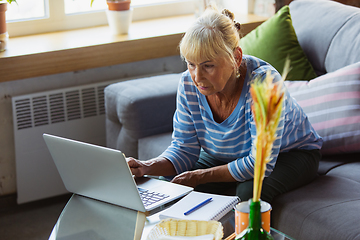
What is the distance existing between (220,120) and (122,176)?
1.64 feet

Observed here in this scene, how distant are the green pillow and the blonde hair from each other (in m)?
0.60

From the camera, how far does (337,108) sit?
1663 millimetres

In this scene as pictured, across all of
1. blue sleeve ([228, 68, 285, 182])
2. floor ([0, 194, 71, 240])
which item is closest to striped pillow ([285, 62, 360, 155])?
blue sleeve ([228, 68, 285, 182])

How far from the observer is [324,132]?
169cm

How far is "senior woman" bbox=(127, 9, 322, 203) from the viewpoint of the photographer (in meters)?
1.31

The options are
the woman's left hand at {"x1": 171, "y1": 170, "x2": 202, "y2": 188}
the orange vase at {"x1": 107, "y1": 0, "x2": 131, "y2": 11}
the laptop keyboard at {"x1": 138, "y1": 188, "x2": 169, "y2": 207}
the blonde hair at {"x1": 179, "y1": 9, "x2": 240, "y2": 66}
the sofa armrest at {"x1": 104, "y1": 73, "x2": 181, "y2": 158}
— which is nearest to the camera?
the laptop keyboard at {"x1": 138, "y1": 188, "x2": 169, "y2": 207}

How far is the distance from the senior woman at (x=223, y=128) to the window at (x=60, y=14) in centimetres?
125

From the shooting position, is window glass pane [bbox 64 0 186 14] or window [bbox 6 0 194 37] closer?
window [bbox 6 0 194 37]

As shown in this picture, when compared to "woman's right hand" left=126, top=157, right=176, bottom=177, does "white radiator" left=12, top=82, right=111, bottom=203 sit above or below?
below

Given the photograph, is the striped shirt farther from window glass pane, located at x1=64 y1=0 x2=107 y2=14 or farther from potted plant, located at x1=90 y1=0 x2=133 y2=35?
window glass pane, located at x1=64 y1=0 x2=107 y2=14

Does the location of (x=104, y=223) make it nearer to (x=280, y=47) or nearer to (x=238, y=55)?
(x=238, y=55)

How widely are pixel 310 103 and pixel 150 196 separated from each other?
0.85 metres

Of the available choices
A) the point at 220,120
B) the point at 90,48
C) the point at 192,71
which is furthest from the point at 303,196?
the point at 90,48

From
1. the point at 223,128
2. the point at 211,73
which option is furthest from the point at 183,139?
the point at 211,73
